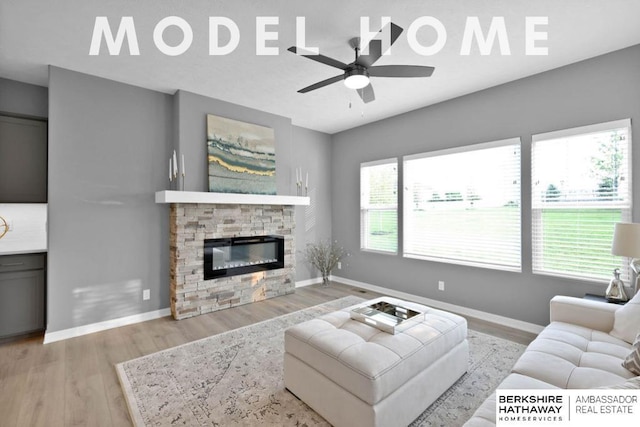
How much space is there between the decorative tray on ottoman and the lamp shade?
164cm

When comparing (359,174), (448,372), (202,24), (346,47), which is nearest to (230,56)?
(202,24)

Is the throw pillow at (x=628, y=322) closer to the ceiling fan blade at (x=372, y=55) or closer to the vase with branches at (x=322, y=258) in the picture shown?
the ceiling fan blade at (x=372, y=55)

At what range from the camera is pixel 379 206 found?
5.06 meters

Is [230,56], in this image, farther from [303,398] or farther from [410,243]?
[410,243]

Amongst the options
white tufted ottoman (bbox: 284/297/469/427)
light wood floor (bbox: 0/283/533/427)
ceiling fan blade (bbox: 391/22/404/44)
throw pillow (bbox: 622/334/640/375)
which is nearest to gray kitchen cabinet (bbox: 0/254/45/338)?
light wood floor (bbox: 0/283/533/427)

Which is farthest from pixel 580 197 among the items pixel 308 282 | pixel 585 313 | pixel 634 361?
pixel 308 282

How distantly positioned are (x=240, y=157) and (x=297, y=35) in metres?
2.05

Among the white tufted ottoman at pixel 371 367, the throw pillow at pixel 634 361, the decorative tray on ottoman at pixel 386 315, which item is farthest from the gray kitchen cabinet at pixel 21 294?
the throw pillow at pixel 634 361

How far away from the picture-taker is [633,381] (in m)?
1.03

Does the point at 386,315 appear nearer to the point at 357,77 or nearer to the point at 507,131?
the point at 357,77

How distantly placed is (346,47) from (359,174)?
2.74 meters

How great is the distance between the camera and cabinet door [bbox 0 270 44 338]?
297 centimetres

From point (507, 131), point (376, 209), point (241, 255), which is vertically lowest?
point (241, 255)

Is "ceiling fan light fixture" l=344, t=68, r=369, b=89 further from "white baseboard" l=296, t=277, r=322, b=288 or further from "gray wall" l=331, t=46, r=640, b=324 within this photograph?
"white baseboard" l=296, t=277, r=322, b=288
